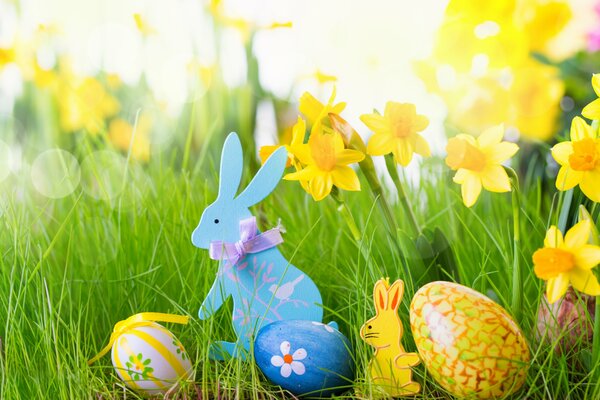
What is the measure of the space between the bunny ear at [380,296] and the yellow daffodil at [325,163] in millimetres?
112

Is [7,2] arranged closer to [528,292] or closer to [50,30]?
[50,30]

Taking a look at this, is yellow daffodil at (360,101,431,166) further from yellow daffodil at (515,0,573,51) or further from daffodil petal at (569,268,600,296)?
yellow daffodil at (515,0,573,51)

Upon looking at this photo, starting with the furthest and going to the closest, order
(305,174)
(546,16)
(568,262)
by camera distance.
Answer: (546,16), (305,174), (568,262)

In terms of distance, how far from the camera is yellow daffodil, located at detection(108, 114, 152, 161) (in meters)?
1.69

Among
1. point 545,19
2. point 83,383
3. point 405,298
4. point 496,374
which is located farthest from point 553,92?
point 83,383

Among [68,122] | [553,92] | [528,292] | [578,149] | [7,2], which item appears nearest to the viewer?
A: [578,149]

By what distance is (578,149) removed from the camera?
73 centimetres

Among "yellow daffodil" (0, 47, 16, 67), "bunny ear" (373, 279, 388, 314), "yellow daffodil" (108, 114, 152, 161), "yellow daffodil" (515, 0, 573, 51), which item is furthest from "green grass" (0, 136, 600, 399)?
"yellow daffodil" (0, 47, 16, 67)

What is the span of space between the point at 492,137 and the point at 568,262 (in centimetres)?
16

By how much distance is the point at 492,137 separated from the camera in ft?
2.52

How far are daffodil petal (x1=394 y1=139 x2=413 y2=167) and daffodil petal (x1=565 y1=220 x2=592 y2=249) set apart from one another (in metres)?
0.20

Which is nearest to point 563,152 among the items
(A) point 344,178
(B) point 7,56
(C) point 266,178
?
(A) point 344,178

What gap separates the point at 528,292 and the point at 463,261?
0.10 m

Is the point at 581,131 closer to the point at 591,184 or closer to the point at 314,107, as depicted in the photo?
the point at 591,184
